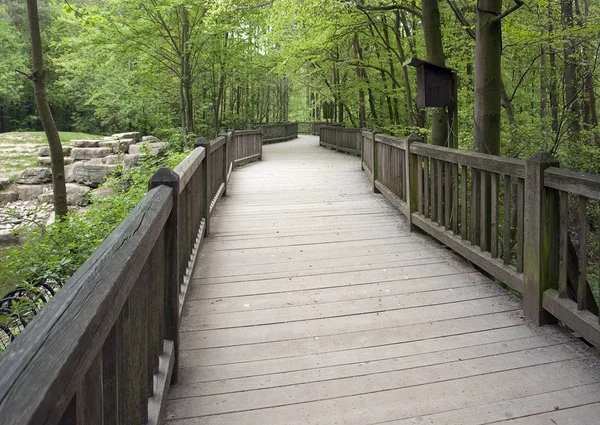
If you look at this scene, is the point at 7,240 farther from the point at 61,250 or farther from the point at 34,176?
the point at 61,250

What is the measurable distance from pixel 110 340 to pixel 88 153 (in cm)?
1885

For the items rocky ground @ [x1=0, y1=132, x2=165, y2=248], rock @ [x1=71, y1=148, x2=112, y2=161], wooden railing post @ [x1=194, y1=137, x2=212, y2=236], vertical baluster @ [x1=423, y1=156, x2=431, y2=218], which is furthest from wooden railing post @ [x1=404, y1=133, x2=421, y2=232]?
rock @ [x1=71, y1=148, x2=112, y2=161]

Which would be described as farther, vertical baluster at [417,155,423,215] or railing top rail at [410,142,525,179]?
vertical baluster at [417,155,423,215]

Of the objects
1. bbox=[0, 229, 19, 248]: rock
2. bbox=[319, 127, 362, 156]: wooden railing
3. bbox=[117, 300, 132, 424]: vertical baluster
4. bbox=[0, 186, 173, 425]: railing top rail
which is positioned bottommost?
bbox=[0, 229, 19, 248]: rock

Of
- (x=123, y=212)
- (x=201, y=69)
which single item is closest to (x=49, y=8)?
(x=201, y=69)

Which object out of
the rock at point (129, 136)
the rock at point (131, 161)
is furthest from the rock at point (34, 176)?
the rock at point (131, 161)

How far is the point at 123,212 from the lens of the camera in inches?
280

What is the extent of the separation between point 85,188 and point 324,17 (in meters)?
10.2

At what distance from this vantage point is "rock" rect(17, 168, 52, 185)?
1822cm

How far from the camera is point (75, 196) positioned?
640 inches

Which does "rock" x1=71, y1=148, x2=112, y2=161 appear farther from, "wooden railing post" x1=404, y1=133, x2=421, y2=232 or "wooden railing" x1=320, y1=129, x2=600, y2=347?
"wooden railing" x1=320, y1=129, x2=600, y2=347

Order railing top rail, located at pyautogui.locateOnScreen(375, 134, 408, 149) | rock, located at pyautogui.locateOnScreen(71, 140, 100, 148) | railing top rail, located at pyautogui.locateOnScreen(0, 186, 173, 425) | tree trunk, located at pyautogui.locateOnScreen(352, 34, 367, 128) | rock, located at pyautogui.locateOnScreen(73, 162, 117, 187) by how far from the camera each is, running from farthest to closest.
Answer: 1. tree trunk, located at pyautogui.locateOnScreen(352, 34, 367, 128)
2. rock, located at pyautogui.locateOnScreen(71, 140, 100, 148)
3. rock, located at pyautogui.locateOnScreen(73, 162, 117, 187)
4. railing top rail, located at pyautogui.locateOnScreen(375, 134, 408, 149)
5. railing top rail, located at pyautogui.locateOnScreen(0, 186, 173, 425)

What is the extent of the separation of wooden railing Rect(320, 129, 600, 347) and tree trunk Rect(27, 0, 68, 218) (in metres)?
5.36

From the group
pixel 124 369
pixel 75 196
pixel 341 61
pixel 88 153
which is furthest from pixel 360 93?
pixel 124 369
